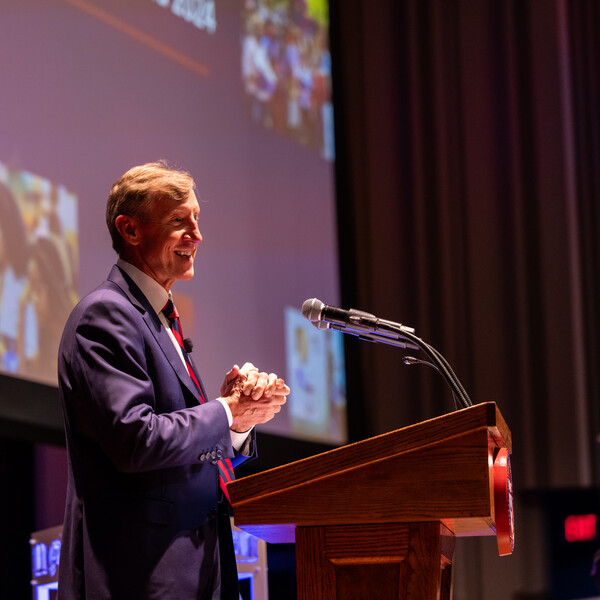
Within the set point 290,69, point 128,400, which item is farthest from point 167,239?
point 290,69

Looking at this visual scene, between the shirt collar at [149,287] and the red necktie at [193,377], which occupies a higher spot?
the shirt collar at [149,287]

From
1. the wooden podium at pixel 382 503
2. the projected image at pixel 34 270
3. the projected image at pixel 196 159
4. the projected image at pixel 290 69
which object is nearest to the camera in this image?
the wooden podium at pixel 382 503

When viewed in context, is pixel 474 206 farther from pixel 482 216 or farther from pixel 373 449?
pixel 373 449

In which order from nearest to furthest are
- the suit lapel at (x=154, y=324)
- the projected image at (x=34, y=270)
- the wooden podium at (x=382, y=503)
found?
the wooden podium at (x=382, y=503) → the suit lapel at (x=154, y=324) → the projected image at (x=34, y=270)

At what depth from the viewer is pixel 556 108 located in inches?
223

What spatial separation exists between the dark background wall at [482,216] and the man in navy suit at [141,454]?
379 centimetres

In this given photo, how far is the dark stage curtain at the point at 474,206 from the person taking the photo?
547 centimetres

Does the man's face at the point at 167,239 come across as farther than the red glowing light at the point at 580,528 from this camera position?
No

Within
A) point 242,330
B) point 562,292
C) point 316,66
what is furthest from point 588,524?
point 316,66

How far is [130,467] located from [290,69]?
3837 mm

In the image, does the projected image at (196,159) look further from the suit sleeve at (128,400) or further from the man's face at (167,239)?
the suit sleeve at (128,400)

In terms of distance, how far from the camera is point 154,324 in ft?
5.96

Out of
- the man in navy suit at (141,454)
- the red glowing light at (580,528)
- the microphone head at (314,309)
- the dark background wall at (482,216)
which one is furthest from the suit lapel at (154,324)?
the red glowing light at (580,528)

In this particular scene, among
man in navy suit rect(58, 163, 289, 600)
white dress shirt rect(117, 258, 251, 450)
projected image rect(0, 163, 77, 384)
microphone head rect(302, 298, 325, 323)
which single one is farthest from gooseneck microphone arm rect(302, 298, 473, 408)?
projected image rect(0, 163, 77, 384)
